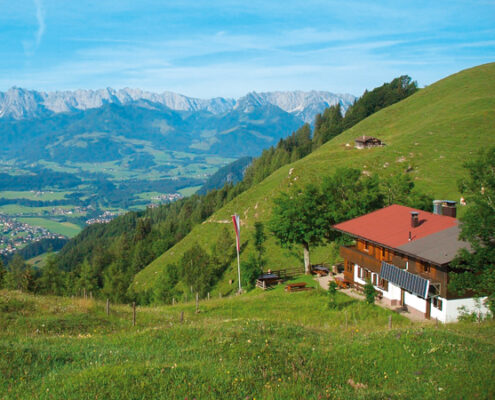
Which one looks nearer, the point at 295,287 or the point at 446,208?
the point at 446,208

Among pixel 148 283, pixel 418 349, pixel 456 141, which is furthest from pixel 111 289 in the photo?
pixel 456 141

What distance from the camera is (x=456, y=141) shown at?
87812 millimetres

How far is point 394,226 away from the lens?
141 feet

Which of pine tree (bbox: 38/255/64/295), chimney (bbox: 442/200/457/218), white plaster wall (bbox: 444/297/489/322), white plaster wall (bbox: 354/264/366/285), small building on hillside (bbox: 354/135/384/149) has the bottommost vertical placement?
pine tree (bbox: 38/255/64/295)

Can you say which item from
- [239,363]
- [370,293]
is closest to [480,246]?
[370,293]

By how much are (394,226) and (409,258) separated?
18.9 ft

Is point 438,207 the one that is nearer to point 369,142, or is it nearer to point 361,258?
point 361,258

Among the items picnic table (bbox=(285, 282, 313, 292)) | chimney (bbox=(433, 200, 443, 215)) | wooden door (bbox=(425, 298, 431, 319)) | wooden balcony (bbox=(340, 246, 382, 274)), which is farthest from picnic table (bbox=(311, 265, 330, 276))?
wooden door (bbox=(425, 298, 431, 319))

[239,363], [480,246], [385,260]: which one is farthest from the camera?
[385,260]

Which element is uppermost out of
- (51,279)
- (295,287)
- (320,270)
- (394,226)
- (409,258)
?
(394,226)

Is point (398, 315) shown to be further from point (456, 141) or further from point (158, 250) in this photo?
point (158, 250)

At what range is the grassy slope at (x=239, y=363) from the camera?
12.8 m

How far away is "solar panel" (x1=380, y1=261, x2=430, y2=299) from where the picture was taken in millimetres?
34625

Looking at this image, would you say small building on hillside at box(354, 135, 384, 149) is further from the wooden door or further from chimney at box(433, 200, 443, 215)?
the wooden door
